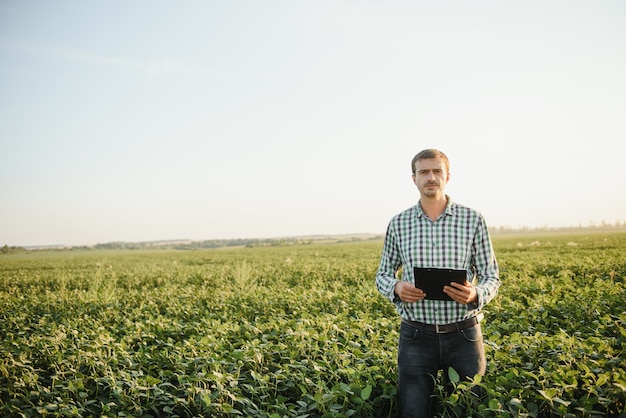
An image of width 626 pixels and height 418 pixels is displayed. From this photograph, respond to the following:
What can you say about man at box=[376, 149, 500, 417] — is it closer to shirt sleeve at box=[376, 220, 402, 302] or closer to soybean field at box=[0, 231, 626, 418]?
shirt sleeve at box=[376, 220, 402, 302]

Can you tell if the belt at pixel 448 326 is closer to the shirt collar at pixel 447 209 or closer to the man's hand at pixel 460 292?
the man's hand at pixel 460 292

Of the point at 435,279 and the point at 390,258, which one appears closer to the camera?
the point at 435,279

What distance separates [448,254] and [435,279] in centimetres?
29

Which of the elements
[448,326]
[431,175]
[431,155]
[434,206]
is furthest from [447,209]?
[448,326]

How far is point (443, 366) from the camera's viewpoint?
2604mm

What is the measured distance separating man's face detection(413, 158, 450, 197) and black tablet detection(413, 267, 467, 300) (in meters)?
0.54

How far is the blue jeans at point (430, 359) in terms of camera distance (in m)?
2.54

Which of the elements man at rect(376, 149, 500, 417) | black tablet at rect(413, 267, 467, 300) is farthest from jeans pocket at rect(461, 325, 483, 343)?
black tablet at rect(413, 267, 467, 300)

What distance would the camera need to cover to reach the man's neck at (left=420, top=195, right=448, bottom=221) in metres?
2.72

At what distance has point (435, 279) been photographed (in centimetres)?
243

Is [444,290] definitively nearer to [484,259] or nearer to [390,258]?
[484,259]

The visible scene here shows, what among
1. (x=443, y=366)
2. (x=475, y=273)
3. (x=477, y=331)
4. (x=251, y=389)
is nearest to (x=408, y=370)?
(x=443, y=366)

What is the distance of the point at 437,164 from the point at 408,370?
56.2 inches

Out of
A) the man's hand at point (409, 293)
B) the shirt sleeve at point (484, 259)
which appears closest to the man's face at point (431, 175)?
the shirt sleeve at point (484, 259)
